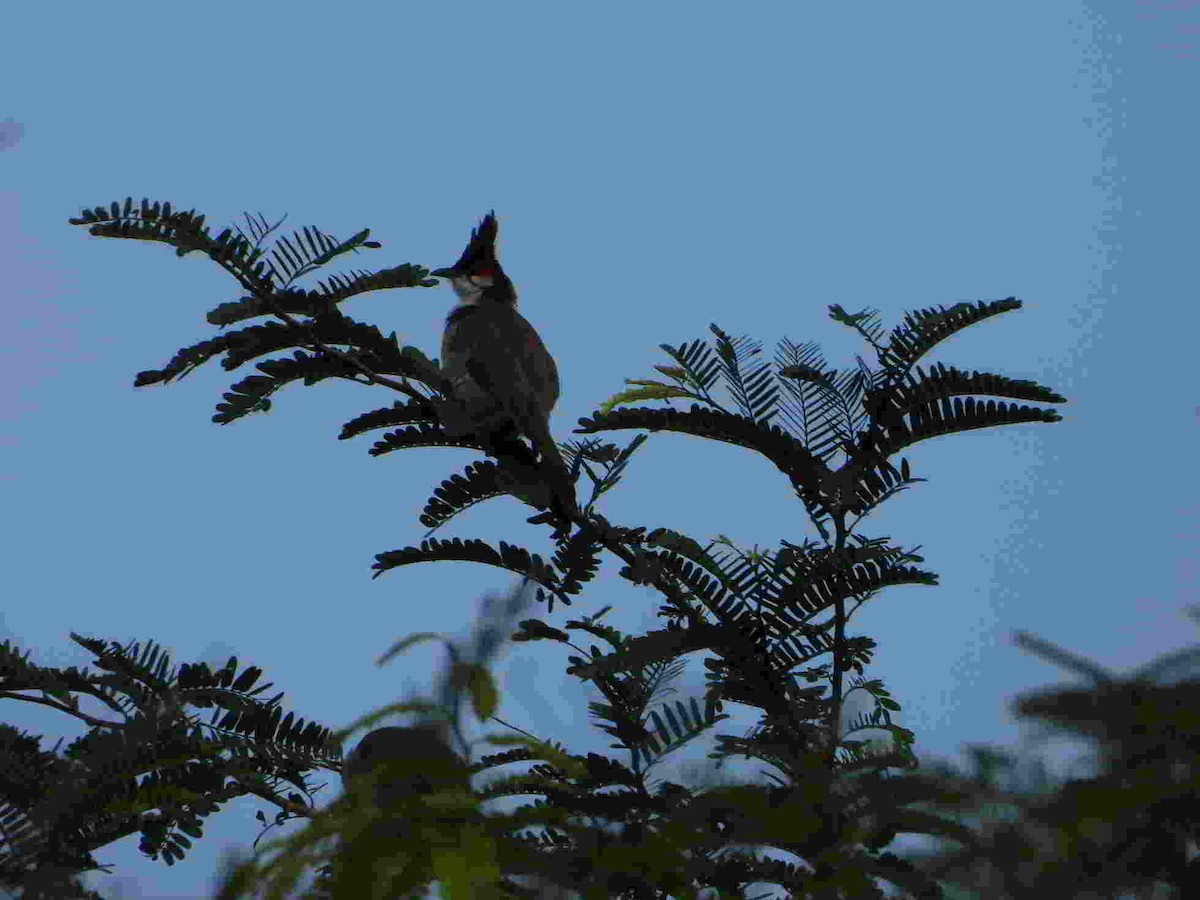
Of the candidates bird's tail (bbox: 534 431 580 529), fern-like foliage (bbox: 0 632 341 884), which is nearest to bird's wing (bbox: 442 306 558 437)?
bird's tail (bbox: 534 431 580 529)

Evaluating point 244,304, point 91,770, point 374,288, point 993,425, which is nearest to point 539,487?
point 374,288

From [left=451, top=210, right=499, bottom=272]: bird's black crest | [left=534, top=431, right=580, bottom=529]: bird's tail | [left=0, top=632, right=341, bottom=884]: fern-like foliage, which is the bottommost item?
[left=0, top=632, right=341, bottom=884]: fern-like foliage

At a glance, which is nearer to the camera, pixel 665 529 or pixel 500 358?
pixel 665 529

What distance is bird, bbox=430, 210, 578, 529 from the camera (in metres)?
4.16

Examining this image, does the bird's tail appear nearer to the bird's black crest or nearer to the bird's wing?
the bird's wing

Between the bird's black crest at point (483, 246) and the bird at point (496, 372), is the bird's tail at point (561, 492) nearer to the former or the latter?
the bird at point (496, 372)

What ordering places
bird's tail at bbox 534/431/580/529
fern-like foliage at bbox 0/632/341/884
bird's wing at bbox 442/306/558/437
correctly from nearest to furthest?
fern-like foliage at bbox 0/632/341/884
bird's tail at bbox 534/431/580/529
bird's wing at bbox 442/306/558/437

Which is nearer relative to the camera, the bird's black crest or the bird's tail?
the bird's tail

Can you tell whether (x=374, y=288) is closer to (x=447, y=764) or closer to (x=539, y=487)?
(x=539, y=487)

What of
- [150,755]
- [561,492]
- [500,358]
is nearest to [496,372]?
[500,358]

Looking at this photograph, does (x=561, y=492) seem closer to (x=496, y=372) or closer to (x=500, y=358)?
(x=496, y=372)

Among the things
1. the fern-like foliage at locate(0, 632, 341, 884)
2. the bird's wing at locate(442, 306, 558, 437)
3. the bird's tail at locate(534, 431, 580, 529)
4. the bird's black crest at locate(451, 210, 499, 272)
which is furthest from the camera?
the bird's black crest at locate(451, 210, 499, 272)

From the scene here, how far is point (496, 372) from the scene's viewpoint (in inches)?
249

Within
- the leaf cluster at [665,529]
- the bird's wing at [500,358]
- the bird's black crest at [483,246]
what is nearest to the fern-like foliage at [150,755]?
the leaf cluster at [665,529]
